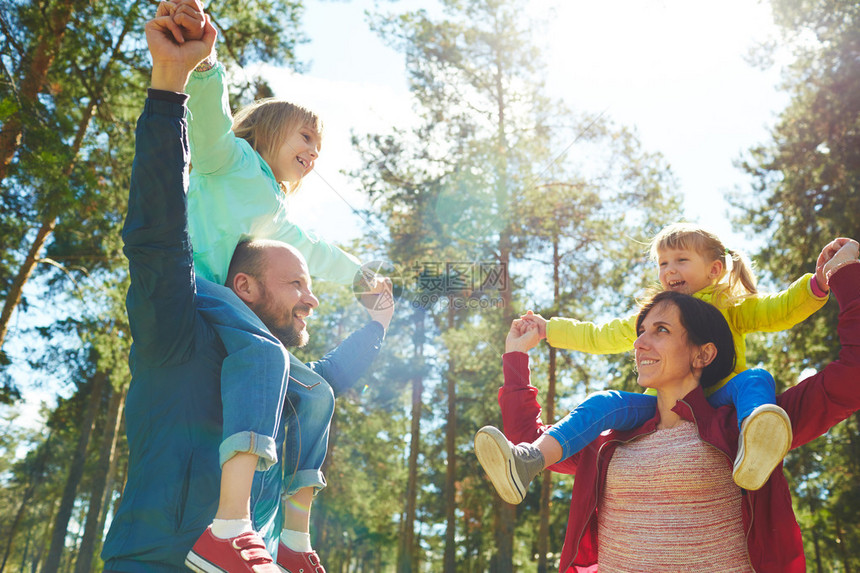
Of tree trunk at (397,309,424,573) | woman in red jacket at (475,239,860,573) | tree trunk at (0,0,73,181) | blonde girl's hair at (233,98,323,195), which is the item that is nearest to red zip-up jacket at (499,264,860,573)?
woman in red jacket at (475,239,860,573)

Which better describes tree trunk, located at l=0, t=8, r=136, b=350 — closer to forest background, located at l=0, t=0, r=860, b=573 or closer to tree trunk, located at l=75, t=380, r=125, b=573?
forest background, located at l=0, t=0, r=860, b=573

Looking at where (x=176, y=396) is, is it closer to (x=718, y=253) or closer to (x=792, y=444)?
(x=792, y=444)

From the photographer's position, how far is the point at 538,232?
14.5m

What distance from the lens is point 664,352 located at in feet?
7.83

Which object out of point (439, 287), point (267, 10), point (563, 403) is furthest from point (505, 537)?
point (267, 10)

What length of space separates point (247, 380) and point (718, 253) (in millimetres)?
2457

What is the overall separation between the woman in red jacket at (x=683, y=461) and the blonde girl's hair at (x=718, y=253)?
635 millimetres

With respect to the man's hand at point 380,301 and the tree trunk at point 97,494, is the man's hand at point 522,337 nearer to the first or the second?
the man's hand at point 380,301

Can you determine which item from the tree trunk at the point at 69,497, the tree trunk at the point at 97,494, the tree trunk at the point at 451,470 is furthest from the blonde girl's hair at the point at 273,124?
the tree trunk at the point at 69,497

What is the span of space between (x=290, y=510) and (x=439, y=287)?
1375cm

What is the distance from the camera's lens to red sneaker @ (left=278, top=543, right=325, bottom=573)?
1.80 metres

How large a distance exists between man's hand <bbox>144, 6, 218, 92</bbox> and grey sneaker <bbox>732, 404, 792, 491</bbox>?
5.50ft

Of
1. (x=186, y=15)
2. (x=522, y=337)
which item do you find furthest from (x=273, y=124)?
(x=522, y=337)

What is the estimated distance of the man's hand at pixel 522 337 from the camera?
8.97 feet
